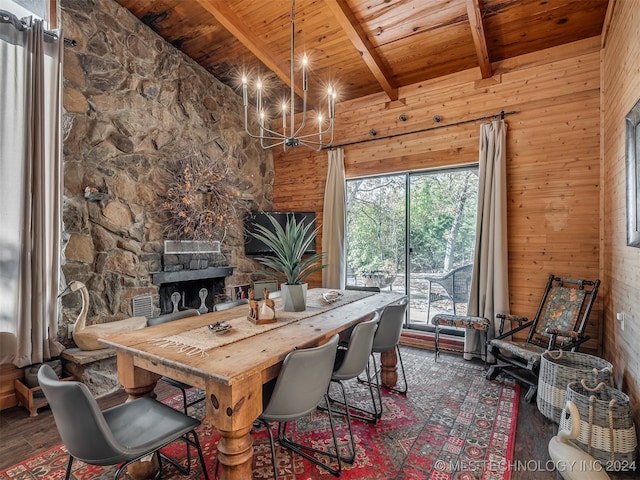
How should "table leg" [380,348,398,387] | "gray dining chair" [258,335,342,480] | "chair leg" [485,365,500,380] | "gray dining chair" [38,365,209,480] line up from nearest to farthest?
"gray dining chair" [38,365,209,480] → "gray dining chair" [258,335,342,480] → "table leg" [380,348,398,387] → "chair leg" [485,365,500,380]

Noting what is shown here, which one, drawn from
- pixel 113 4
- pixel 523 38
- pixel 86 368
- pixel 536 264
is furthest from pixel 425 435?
pixel 113 4

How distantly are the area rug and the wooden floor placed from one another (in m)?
0.06

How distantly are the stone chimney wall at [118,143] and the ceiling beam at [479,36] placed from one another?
326 cm

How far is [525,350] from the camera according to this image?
2926 mm

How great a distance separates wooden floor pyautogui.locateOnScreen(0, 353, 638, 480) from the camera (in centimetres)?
194

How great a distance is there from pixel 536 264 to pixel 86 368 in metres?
4.47

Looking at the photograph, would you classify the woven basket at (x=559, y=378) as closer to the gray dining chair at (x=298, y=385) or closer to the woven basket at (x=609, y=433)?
the woven basket at (x=609, y=433)

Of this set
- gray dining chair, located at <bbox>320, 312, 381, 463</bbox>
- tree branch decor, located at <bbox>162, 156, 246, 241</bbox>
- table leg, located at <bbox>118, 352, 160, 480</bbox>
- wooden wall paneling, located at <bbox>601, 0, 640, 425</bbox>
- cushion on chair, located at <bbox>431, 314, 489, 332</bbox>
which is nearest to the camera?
table leg, located at <bbox>118, 352, 160, 480</bbox>

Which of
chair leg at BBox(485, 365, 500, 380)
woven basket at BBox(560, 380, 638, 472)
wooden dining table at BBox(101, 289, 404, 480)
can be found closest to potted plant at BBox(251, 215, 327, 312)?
wooden dining table at BBox(101, 289, 404, 480)

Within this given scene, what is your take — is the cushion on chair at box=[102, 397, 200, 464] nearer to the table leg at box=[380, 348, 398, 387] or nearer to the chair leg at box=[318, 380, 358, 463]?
the chair leg at box=[318, 380, 358, 463]

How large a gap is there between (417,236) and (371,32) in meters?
2.47

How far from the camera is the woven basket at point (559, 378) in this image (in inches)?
90.0

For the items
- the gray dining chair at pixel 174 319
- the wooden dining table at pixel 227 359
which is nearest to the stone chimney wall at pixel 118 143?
the gray dining chair at pixel 174 319

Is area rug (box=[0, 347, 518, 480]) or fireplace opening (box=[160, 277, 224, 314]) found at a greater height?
fireplace opening (box=[160, 277, 224, 314])
